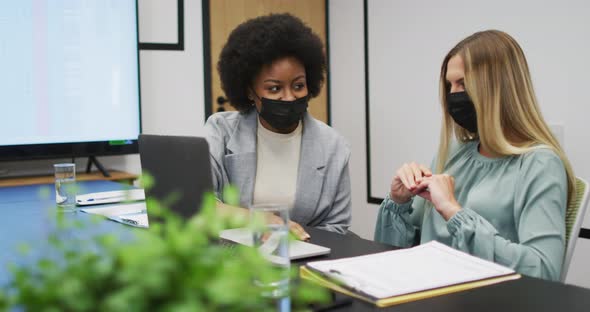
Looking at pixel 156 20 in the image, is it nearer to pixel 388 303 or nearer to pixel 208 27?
pixel 208 27

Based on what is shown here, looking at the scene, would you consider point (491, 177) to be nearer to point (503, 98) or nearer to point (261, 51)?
point (503, 98)

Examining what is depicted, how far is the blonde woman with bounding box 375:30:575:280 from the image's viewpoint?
1.35 meters

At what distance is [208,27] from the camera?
3627 mm

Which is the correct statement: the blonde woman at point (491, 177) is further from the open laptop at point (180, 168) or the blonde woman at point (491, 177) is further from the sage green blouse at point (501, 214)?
the open laptop at point (180, 168)

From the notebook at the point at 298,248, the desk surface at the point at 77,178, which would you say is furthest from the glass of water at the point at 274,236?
the desk surface at the point at 77,178

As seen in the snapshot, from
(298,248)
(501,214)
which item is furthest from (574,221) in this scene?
(298,248)

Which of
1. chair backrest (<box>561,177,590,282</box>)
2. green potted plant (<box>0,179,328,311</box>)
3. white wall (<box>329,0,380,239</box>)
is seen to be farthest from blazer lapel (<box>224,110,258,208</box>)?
white wall (<box>329,0,380,239</box>)

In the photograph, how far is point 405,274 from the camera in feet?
3.53

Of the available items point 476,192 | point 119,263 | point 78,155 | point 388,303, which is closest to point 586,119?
point 476,192

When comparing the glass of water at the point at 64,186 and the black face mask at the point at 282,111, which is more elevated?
the black face mask at the point at 282,111

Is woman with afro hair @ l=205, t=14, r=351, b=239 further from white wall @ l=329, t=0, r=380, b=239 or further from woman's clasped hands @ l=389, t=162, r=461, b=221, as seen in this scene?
white wall @ l=329, t=0, r=380, b=239

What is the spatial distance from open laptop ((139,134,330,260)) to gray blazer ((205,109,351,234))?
0.74 meters

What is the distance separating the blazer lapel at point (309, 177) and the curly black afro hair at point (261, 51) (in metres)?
0.26

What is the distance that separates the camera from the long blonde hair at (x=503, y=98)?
5.05 ft
